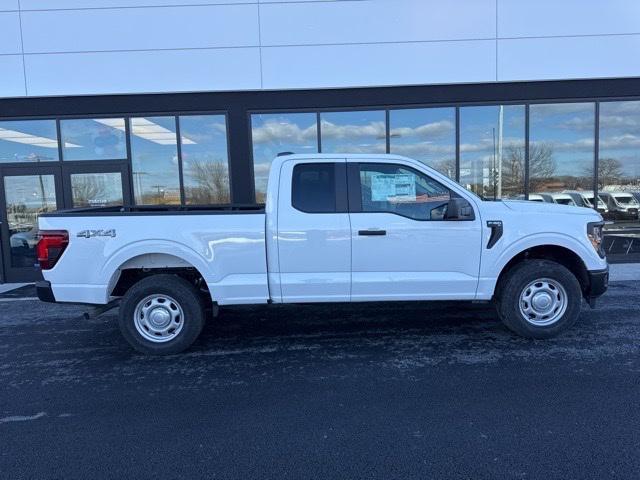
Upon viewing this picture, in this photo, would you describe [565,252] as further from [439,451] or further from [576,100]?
[576,100]

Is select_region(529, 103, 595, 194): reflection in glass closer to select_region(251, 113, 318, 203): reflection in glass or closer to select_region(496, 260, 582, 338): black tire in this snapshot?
select_region(251, 113, 318, 203): reflection in glass

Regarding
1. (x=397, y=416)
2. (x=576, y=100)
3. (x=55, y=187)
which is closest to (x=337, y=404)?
(x=397, y=416)

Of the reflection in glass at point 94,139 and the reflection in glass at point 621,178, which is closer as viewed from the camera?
the reflection in glass at point 94,139

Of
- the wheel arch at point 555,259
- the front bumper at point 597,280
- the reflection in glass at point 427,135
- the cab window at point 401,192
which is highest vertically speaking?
the reflection in glass at point 427,135

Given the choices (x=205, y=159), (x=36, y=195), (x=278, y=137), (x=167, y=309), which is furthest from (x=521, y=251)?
(x=36, y=195)

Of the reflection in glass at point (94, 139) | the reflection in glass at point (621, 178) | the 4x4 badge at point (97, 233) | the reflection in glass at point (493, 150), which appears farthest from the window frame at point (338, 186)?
the reflection in glass at point (621, 178)

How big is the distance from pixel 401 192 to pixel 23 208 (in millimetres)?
8359

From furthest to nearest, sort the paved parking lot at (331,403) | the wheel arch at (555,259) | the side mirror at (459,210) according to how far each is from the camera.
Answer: the wheel arch at (555,259) → the side mirror at (459,210) → the paved parking lot at (331,403)

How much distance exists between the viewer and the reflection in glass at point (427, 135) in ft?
31.8

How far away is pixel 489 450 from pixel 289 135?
Answer: 7.88 m

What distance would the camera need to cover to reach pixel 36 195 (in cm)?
948

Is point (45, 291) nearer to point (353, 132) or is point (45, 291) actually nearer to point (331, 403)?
point (331, 403)

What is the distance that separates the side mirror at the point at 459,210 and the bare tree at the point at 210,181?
19.7ft

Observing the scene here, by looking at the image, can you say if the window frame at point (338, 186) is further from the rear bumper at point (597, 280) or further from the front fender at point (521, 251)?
the rear bumper at point (597, 280)
